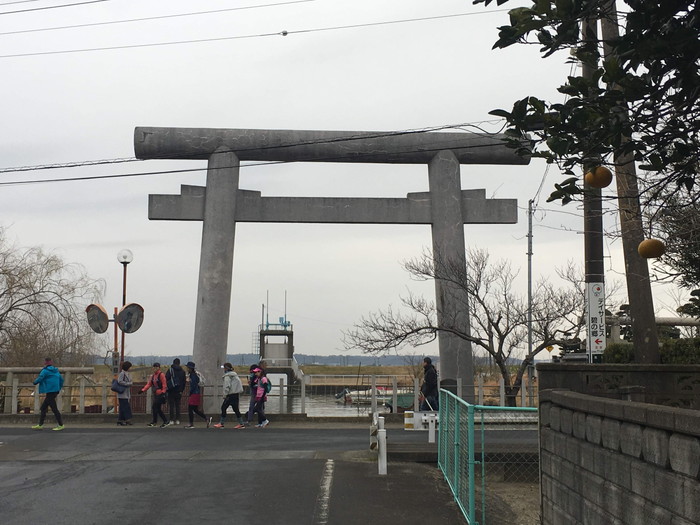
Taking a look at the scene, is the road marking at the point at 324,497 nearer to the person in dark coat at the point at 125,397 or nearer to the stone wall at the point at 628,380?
the stone wall at the point at 628,380

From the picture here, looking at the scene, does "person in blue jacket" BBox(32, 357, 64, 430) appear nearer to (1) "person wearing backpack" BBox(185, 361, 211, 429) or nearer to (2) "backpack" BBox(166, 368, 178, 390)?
(2) "backpack" BBox(166, 368, 178, 390)

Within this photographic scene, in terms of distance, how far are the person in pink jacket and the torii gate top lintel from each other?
6131mm

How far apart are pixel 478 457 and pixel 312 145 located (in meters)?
11.5

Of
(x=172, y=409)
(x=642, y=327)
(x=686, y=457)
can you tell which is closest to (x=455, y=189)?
(x=172, y=409)

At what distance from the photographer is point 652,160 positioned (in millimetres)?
7125

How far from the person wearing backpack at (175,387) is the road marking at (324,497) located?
827 centimetres

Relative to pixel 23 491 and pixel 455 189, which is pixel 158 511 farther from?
pixel 455 189

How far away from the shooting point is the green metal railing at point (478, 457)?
9.05 meters

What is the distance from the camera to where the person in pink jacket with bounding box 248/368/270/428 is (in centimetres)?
2034

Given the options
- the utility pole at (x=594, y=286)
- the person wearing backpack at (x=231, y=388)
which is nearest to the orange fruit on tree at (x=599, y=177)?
the utility pole at (x=594, y=286)

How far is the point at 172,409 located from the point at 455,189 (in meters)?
9.57

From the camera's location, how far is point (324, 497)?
35.0 feet

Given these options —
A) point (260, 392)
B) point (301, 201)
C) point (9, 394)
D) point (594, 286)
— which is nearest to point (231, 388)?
point (260, 392)

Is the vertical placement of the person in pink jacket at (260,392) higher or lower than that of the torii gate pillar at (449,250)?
lower
